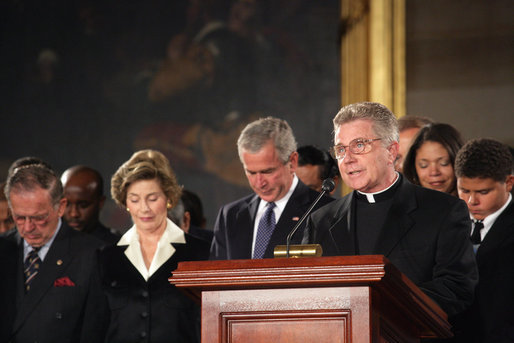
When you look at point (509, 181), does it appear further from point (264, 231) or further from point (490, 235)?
point (264, 231)

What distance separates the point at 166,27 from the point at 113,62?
79 cm

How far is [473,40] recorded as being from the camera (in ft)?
24.4

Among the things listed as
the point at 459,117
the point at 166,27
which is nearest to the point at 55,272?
the point at 459,117

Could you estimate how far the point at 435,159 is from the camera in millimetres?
4238

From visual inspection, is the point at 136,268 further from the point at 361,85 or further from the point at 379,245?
the point at 361,85

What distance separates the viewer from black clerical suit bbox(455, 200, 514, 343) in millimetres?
3424

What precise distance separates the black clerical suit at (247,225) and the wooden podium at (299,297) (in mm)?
1783

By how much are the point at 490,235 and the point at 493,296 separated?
304mm

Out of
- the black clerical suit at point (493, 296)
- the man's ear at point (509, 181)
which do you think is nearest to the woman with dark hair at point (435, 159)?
the man's ear at point (509, 181)

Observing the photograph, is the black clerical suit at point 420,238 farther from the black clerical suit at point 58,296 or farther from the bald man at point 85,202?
the bald man at point 85,202

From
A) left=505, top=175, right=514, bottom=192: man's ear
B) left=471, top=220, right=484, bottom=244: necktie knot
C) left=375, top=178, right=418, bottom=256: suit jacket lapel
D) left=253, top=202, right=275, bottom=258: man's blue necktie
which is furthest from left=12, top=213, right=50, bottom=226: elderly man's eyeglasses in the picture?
left=505, top=175, right=514, bottom=192: man's ear

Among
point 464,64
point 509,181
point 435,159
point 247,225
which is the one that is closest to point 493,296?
point 509,181

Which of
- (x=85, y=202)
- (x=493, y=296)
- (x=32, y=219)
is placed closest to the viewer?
(x=493, y=296)

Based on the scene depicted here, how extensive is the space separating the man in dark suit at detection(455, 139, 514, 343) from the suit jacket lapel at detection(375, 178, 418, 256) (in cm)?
64
